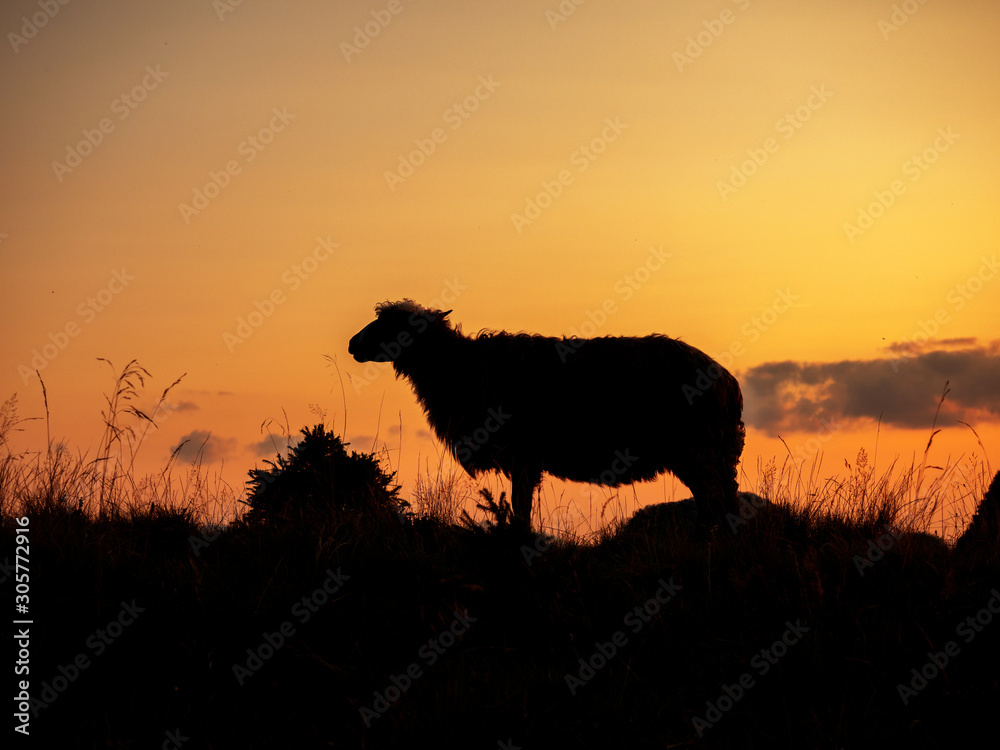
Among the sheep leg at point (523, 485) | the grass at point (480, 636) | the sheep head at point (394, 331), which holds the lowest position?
the grass at point (480, 636)

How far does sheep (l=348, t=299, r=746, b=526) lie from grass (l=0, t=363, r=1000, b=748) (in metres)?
2.70

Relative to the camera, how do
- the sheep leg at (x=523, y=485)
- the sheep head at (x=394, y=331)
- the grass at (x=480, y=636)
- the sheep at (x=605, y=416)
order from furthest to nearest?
the sheep head at (x=394, y=331)
the sheep at (x=605, y=416)
the sheep leg at (x=523, y=485)
the grass at (x=480, y=636)

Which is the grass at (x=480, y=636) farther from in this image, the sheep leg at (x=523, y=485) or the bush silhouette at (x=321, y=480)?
the sheep leg at (x=523, y=485)

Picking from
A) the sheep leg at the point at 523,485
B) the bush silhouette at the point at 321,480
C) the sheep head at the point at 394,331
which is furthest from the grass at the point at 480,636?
the sheep head at the point at 394,331

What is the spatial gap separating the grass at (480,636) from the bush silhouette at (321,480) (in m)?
0.91

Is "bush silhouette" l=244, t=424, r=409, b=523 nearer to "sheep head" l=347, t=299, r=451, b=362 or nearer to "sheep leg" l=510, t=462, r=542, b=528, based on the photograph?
"sheep leg" l=510, t=462, r=542, b=528

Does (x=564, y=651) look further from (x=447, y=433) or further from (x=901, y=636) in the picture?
(x=447, y=433)

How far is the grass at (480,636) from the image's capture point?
4.75m

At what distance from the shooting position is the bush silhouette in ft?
26.7

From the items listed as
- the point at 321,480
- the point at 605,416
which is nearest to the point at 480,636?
the point at 321,480

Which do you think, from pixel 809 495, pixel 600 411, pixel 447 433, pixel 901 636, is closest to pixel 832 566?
pixel 901 636

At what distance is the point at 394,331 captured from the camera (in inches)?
421

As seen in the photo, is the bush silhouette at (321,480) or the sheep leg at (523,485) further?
the sheep leg at (523,485)

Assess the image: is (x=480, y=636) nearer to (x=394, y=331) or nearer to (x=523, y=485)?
(x=523, y=485)
